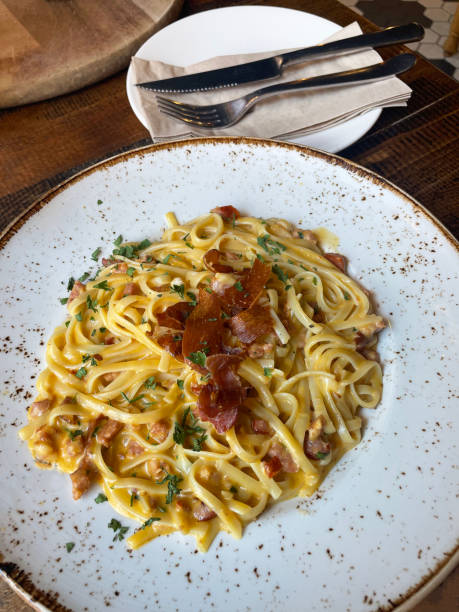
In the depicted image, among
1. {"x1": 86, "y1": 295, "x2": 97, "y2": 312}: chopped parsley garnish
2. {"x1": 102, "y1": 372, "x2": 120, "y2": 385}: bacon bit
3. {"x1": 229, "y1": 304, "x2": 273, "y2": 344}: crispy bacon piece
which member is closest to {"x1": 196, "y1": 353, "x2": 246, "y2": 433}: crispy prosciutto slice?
{"x1": 229, "y1": 304, "x2": 273, "y2": 344}: crispy bacon piece

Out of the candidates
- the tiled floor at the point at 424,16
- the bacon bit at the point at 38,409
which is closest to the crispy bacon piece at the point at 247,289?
the bacon bit at the point at 38,409

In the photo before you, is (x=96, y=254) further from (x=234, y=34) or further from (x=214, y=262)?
(x=234, y=34)

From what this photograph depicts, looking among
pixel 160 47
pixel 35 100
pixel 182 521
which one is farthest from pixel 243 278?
pixel 35 100

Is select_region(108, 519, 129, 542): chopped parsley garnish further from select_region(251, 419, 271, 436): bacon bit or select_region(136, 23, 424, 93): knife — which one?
select_region(136, 23, 424, 93): knife

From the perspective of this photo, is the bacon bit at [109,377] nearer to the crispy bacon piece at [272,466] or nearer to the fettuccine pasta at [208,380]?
the fettuccine pasta at [208,380]

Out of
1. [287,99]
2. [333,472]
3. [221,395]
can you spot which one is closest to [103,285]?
[221,395]

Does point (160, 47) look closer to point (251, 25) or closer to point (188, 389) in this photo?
point (251, 25)
